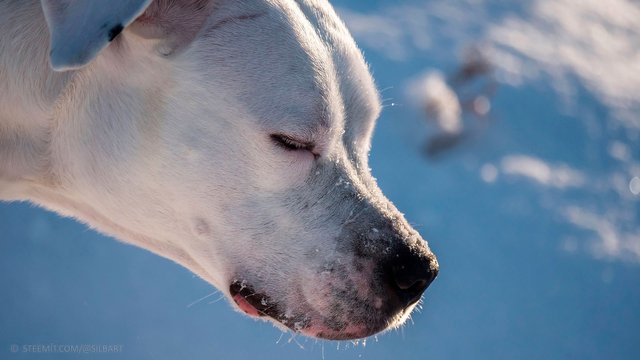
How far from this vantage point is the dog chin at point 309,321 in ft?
6.97

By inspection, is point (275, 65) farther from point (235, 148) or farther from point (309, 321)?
point (309, 321)

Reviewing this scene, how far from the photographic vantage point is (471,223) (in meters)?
4.53

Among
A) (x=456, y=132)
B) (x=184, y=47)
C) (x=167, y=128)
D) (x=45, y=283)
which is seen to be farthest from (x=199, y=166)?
(x=456, y=132)

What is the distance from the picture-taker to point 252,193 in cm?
208

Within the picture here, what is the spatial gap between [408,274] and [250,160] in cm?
57

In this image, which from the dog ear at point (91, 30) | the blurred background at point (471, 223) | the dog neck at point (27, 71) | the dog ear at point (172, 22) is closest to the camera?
the dog ear at point (91, 30)

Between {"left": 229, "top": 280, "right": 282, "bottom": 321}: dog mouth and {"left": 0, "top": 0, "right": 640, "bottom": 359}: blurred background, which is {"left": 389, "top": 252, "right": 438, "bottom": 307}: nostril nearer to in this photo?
{"left": 229, "top": 280, "right": 282, "bottom": 321}: dog mouth

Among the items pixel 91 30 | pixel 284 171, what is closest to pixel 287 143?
pixel 284 171

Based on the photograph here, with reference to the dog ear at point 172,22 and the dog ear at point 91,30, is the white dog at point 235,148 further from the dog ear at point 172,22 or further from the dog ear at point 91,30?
the dog ear at point 91,30

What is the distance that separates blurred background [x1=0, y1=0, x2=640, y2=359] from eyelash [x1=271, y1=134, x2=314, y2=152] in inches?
30.9

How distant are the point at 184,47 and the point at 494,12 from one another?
15.8 feet

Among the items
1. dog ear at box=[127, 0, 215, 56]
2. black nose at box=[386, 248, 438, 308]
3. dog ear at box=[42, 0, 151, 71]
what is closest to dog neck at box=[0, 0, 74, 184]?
dog ear at box=[127, 0, 215, 56]

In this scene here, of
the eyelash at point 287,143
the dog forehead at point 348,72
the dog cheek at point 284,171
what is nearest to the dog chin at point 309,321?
the dog cheek at point 284,171

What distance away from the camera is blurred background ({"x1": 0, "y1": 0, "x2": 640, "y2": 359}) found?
11.3ft
